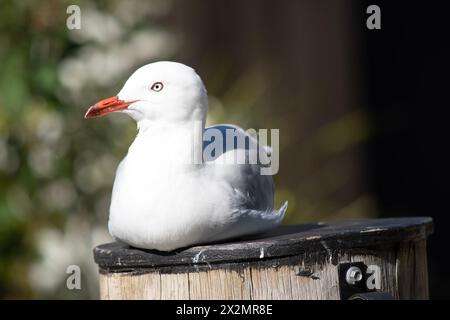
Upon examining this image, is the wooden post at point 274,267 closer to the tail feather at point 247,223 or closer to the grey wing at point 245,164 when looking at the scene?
the tail feather at point 247,223

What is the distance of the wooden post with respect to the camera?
7.59 feet

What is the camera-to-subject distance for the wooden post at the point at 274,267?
2312 millimetres

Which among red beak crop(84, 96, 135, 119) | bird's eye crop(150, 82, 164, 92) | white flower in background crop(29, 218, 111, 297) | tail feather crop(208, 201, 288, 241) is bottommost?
white flower in background crop(29, 218, 111, 297)

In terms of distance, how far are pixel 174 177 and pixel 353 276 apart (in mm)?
535

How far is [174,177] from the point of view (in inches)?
92.7

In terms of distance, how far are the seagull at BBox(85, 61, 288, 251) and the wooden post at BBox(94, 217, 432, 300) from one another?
0.06 m

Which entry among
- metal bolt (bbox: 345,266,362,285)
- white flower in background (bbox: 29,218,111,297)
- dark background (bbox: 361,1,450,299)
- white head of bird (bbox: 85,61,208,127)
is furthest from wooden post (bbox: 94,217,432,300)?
dark background (bbox: 361,1,450,299)

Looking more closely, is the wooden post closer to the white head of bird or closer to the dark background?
the white head of bird

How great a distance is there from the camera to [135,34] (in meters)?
4.20

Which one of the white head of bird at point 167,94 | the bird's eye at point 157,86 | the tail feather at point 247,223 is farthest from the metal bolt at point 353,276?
the bird's eye at point 157,86

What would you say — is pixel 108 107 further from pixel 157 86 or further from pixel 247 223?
pixel 247 223
